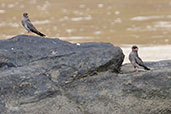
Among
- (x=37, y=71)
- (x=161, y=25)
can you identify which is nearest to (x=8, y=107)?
(x=37, y=71)

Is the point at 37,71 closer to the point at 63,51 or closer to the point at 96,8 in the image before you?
the point at 63,51

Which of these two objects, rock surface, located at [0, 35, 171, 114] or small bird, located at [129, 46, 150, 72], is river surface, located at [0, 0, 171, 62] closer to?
small bird, located at [129, 46, 150, 72]

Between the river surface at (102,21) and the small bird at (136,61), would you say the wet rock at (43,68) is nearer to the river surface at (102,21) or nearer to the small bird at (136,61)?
the small bird at (136,61)

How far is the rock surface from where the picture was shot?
7.15 metres

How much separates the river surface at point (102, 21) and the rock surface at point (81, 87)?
30.9ft

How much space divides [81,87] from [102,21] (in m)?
17.6

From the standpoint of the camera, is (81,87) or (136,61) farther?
(136,61)

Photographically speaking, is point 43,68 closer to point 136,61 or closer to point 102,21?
point 136,61

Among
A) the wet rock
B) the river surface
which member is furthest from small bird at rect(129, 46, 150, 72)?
the river surface

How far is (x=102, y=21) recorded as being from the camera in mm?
24812

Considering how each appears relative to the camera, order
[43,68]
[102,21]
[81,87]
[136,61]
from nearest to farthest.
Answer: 1. [81,87]
2. [43,68]
3. [136,61]
4. [102,21]

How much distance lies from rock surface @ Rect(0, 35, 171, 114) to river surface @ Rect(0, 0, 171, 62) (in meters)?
9.43

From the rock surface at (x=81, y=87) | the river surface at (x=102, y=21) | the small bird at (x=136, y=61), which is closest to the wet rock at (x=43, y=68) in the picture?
the rock surface at (x=81, y=87)

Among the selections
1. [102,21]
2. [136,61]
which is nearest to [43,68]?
[136,61]
